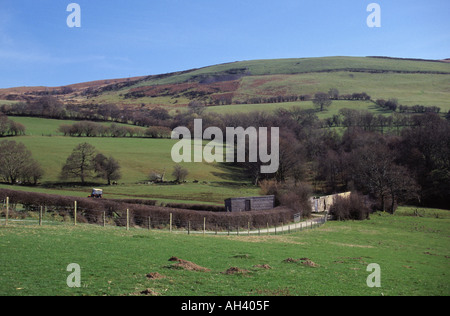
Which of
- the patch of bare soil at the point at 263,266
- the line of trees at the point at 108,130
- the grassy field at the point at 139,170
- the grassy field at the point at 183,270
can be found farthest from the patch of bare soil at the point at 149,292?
the line of trees at the point at 108,130

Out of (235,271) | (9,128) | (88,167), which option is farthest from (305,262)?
(9,128)

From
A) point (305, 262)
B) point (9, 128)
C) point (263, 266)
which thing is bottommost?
point (305, 262)

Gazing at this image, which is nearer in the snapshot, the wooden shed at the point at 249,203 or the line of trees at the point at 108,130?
the wooden shed at the point at 249,203

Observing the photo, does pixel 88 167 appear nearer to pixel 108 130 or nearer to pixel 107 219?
pixel 108 130

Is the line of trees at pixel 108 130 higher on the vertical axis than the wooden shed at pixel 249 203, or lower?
higher

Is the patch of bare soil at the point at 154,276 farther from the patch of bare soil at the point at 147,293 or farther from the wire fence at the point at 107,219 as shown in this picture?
the wire fence at the point at 107,219

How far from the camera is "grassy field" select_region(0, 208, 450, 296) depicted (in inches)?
496

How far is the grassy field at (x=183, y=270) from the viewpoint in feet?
41.4

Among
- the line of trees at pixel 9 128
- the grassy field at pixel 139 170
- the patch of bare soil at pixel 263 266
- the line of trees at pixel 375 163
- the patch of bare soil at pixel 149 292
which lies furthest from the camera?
the line of trees at pixel 9 128

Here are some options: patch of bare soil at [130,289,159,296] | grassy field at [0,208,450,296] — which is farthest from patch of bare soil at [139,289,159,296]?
grassy field at [0,208,450,296]

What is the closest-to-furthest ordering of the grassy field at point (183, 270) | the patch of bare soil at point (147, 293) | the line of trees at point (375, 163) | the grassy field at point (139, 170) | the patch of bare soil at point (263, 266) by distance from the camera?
1. the patch of bare soil at point (147, 293)
2. the grassy field at point (183, 270)
3. the patch of bare soil at point (263, 266)
4. the grassy field at point (139, 170)
5. the line of trees at point (375, 163)

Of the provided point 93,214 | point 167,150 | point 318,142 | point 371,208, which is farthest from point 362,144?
point 93,214

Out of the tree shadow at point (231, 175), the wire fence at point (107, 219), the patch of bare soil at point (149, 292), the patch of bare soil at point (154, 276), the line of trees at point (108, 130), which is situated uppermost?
the line of trees at point (108, 130)

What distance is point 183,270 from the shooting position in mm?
15641
